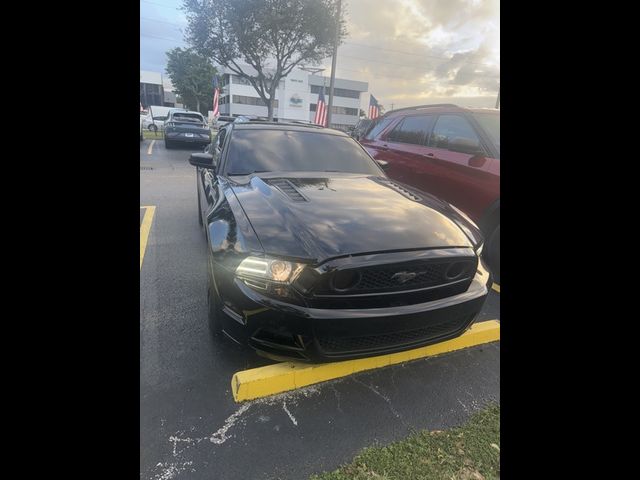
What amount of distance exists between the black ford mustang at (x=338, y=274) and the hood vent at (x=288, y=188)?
14 mm

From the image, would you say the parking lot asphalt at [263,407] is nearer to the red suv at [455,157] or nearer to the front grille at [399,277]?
the front grille at [399,277]

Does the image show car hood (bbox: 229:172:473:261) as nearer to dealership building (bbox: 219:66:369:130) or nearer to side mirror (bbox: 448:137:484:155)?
side mirror (bbox: 448:137:484:155)

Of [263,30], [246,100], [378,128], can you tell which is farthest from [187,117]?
[246,100]

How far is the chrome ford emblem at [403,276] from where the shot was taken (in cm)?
193

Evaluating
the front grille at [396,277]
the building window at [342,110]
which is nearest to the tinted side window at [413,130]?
the front grille at [396,277]

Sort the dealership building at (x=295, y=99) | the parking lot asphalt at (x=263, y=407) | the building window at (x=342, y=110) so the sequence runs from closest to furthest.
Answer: the parking lot asphalt at (x=263, y=407)
the dealership building at (x=295, y=99)
the building window at (x=342, y=110)

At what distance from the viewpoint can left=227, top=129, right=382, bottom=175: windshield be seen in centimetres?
341

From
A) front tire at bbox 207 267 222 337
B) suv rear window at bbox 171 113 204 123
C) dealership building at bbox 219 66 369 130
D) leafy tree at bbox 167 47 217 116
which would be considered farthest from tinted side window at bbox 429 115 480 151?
dealership building at bbox 219 66 369 130

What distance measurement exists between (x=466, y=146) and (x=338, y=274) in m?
3.14

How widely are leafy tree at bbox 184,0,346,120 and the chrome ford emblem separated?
18861mm

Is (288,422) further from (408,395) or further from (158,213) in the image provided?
(158,213)
